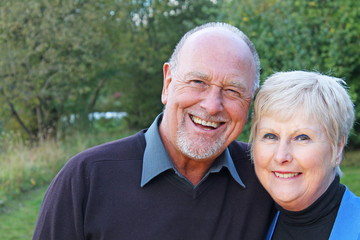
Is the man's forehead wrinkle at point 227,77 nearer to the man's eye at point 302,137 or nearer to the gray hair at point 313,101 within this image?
the gray hair at point 313,101

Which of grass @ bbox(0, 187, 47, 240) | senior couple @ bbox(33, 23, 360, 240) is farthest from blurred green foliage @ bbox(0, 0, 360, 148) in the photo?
grass @ bbox(0, 187, 47, 240)

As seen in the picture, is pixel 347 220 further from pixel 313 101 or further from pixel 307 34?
pixel 307 34

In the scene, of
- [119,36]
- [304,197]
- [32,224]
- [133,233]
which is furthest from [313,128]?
[119,36]

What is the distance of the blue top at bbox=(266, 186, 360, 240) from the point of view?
2.08 metres

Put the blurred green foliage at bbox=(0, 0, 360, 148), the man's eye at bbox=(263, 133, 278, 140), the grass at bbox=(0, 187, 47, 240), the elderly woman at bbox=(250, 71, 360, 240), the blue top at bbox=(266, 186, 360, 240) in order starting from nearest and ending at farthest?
the blue top at bbox=(266, 186, 360, 240) < the elderly woman at bbox=(250, 71, 360, 240) < the man's eye at bbox=(263, 133, 278, 140) < the grass at bbox=(0, 187, 47, 240) < the blurred green foliage at bbox=(0, 0, 360, 148)

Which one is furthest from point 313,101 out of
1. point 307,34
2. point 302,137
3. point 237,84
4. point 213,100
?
point 307,34

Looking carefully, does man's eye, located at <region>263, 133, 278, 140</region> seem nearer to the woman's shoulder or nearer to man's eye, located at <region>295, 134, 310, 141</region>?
man's eye, located at <region>295, 134, 310, 141</region>

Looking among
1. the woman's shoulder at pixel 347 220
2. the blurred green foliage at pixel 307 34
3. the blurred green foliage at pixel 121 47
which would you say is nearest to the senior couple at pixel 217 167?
the woman's shoulder at pixel 347 220

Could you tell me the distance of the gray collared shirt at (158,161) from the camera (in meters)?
2.35

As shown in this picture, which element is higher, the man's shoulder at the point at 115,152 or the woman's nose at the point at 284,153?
the woman's nose at the point at 284,153

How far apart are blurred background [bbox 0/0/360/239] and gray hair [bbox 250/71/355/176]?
45cm

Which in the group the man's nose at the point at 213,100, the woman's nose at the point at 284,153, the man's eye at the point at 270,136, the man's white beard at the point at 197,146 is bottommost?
the man's white beard at the point at 197,146

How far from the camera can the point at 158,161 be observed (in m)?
2.43

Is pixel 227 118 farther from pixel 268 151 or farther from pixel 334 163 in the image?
pixel 334 163
